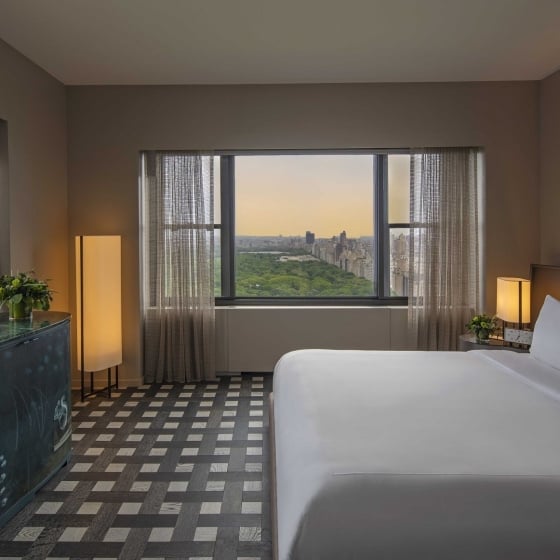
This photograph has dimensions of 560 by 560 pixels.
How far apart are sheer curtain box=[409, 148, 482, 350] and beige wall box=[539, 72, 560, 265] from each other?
0.55 meters

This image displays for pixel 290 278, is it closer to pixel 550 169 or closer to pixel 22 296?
pixel 550 169

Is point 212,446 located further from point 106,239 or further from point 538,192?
point 538,192

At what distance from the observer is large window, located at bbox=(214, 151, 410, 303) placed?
16.4 ft

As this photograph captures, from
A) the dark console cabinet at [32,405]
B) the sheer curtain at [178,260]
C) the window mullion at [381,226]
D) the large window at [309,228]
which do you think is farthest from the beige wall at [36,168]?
the window mullion at [381,226]

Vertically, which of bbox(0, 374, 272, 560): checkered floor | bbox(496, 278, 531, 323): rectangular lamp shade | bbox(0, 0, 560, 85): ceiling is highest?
bbox(0, 0, 560, 85): ceiling

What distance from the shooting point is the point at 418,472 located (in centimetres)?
157

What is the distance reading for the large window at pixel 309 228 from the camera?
4984mm

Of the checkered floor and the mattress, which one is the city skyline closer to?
the checkered floor

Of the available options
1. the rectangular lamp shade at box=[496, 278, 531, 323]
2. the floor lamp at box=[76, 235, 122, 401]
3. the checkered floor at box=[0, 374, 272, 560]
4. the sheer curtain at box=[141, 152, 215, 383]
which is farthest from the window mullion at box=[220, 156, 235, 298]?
the rectangular lamp shade at box=[496, 278, 531, 323]

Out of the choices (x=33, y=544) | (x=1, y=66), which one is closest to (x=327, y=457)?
(x=33, y=544)

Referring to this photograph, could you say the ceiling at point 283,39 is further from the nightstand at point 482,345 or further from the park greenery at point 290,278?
the nightstand at point 482,345

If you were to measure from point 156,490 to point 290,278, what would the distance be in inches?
111

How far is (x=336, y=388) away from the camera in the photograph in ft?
7.96

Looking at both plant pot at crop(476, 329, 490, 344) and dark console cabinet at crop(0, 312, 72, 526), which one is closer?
dark console cabinet at crop(0, 312, 72, 526)
